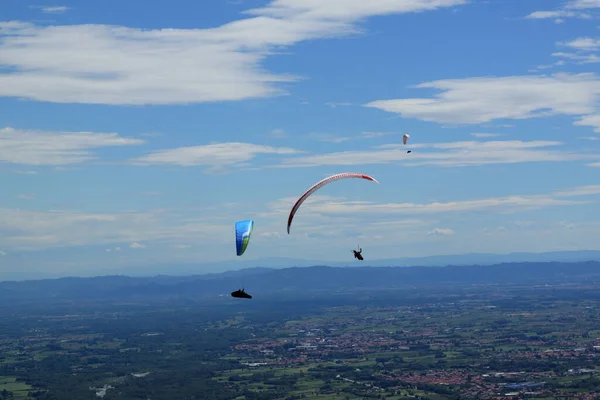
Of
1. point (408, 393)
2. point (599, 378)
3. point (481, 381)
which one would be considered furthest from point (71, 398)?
point (599, 378)

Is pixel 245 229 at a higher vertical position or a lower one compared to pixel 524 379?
higher

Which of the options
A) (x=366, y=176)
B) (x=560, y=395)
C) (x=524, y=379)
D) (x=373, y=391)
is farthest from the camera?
(x=524, y=379)

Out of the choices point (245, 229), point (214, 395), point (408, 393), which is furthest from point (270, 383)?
point (245, 229)

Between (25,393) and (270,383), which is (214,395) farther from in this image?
(25,393)

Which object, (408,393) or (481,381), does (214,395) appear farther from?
(481,381)

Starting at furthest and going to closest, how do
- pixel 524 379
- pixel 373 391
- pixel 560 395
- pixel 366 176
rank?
pixel 524 379 < pixel 373 391 < pixel 560 395 < pixel 366 176

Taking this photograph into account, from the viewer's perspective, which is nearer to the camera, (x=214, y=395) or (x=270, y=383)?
(x=214, y=395)
